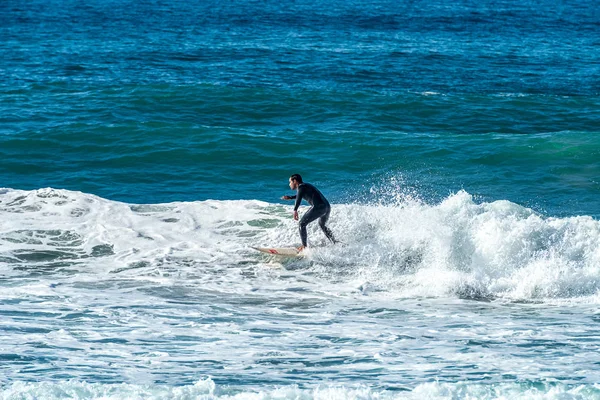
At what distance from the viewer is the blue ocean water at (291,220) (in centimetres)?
1083

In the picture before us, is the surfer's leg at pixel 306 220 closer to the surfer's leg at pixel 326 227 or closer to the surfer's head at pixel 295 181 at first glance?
the surfer's leg at pixel 326 227

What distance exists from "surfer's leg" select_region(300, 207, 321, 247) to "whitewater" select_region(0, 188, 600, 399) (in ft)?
0.95

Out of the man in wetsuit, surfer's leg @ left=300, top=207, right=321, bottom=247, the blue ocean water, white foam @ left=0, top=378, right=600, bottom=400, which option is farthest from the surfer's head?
white foam @ left=0, top=378, right=600, bottom=400

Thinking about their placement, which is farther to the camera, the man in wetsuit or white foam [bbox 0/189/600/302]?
the man in wetsuit

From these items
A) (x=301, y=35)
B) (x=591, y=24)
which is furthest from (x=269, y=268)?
(x=591, y=24)

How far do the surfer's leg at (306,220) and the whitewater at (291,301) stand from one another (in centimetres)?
29

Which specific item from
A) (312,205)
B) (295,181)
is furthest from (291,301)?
(295,181)

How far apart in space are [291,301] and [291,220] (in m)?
4.51

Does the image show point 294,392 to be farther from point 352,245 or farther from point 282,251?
point 352,245

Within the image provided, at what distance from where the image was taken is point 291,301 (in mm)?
14117

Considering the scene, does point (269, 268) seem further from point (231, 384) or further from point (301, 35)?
point (301, 35)

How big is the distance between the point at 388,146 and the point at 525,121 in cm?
533

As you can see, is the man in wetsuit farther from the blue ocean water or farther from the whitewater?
the blue ocean water

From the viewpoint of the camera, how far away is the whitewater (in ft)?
33.5
